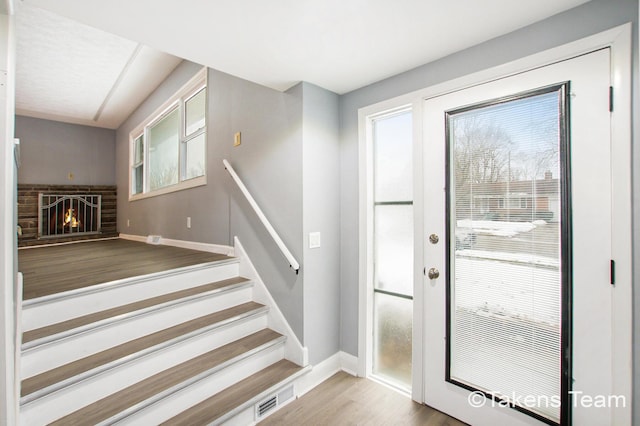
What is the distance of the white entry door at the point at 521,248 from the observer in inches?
55.9

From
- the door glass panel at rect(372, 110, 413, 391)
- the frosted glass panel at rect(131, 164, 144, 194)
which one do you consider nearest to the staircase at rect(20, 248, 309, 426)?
the door glass panel at rect(372, 110, 413, 391)

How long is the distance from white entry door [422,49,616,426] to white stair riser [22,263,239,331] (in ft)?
6.32

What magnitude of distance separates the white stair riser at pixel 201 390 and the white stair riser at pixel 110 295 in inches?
33.4

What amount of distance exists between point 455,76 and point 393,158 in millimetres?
669

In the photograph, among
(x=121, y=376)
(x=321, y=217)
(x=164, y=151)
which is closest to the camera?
(x=121, y=376)

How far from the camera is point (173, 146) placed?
174 inches

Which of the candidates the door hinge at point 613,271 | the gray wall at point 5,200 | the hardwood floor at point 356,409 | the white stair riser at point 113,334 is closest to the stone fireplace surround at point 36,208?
the white stair riser at point 113,334

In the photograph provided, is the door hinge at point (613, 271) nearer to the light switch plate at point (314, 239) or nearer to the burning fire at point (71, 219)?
the light switch plate at point (314, 239)

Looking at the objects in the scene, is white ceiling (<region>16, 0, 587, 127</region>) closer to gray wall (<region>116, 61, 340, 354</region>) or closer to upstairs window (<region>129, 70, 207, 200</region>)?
gray wall (<region>116, 61, 340, 354</region>)

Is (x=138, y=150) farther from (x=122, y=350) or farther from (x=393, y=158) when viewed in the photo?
(x=393, y=158)

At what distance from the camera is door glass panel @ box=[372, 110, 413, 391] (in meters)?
2.19

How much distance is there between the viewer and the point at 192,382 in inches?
Result: 72.4

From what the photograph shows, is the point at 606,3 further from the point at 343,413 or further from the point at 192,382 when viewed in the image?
the point at 192,382

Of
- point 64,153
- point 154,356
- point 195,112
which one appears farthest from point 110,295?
point 64,153
